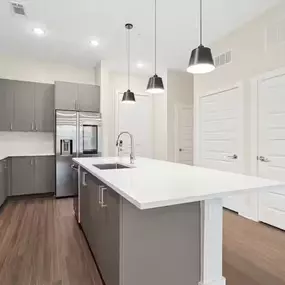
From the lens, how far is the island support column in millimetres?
1658

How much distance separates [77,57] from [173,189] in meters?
4.55

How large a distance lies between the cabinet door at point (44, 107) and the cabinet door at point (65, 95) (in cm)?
21

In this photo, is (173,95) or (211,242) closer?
(211,242)

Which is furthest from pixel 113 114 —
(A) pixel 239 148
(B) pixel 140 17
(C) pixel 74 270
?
(C) pixel 74 270

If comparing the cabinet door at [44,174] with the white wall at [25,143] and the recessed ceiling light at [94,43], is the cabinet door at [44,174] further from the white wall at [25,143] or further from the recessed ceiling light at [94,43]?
the recessed ceiling light at [94,43]

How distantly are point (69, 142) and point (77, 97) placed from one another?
1.01 m

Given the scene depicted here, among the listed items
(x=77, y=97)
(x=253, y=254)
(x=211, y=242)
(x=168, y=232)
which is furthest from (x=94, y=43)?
(x=253, y=254)

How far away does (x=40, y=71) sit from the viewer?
5.44 m

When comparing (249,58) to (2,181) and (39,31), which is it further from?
(2,181)

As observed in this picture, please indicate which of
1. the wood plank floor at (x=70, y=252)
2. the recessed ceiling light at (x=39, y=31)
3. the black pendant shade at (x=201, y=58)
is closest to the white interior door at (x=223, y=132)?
the wood plank floor at (x=70, y=252)

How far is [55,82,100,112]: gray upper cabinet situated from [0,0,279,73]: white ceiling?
25.0 inches

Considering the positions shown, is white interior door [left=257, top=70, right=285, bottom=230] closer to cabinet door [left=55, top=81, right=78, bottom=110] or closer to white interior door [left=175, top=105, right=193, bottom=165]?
Result: white interior door [left=175, top=105, right=193, bottom=165]

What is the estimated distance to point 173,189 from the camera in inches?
59.6

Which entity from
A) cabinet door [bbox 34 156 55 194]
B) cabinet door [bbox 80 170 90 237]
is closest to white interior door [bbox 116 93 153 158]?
cabinet door [bbox 34 156 55 194]
